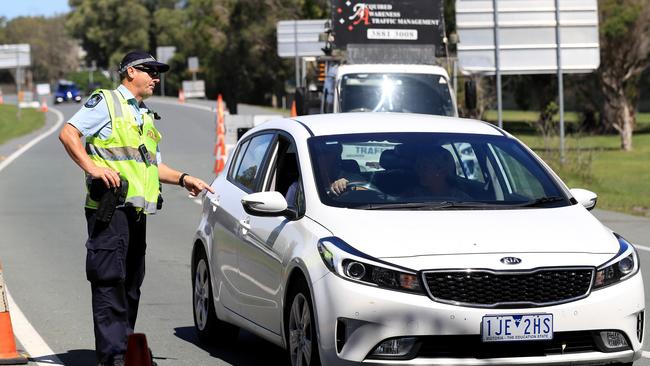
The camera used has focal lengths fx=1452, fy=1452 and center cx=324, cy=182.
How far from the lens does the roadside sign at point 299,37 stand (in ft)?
174

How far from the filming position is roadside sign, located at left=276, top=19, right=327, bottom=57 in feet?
174

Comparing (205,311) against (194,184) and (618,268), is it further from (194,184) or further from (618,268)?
(618,268)

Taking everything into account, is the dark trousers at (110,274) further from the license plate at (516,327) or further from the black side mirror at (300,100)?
the black side mirror at (300,100)

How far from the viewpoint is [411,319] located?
6836 millimetres

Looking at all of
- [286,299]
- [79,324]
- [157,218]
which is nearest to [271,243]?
[286,299]

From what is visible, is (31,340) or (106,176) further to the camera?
(31,340)

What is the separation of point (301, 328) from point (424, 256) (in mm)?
885

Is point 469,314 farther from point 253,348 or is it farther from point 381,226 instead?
point 253,348

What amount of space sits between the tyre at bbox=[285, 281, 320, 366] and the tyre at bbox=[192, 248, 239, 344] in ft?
5.71

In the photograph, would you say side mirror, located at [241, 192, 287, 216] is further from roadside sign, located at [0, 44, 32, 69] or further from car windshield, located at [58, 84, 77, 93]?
car windshield, located at [58, 84, 77, 93]

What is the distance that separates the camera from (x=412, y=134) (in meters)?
8.55

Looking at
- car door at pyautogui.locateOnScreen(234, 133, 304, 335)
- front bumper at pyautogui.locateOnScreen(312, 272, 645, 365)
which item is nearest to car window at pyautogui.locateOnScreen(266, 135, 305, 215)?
car door at pyautogui.locateOnScreen(234, 133, 304, 335)

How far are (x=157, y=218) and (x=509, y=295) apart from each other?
13.1m

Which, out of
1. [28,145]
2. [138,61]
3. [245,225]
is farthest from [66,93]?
[138,61]
